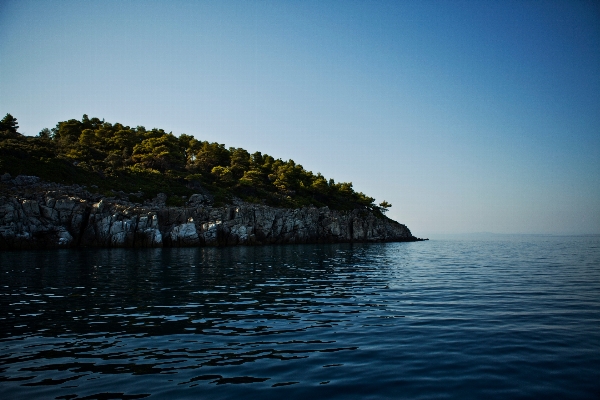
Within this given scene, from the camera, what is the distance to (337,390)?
7.69 metres

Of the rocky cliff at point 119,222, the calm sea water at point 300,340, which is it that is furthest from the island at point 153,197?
the calm sea water at point 300,340

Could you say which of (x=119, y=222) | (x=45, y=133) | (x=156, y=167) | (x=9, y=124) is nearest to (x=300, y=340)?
Answer: (x=119, y=222)

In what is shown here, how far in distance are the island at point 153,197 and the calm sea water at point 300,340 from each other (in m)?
36.8

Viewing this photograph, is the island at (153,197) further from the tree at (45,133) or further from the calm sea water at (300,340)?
the calm sea water at (300,340)

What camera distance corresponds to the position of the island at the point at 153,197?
55219 mm

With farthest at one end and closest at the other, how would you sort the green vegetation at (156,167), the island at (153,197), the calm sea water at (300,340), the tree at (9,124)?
1. the tree at (9,124)
2. the green vegetation at (156,167)
3. the island at (153,197)
4. the calm sea water at (300,340)

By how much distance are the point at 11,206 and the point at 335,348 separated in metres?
56.3

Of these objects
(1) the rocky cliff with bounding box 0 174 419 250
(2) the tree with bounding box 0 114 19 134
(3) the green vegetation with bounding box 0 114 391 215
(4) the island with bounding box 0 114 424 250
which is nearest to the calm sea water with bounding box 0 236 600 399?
(1) the rocky cliff with bounding box 0 174 419 250

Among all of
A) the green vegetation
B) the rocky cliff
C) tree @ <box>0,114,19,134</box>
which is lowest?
the rocky cliff

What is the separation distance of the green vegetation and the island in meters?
0.34

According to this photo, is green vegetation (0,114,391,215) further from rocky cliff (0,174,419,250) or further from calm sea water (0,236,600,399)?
calm sea water (0,236,600,399)

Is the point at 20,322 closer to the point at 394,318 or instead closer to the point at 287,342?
the point at 287,342

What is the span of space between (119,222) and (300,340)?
5414 cm

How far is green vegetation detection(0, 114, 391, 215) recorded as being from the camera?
2921 inches
